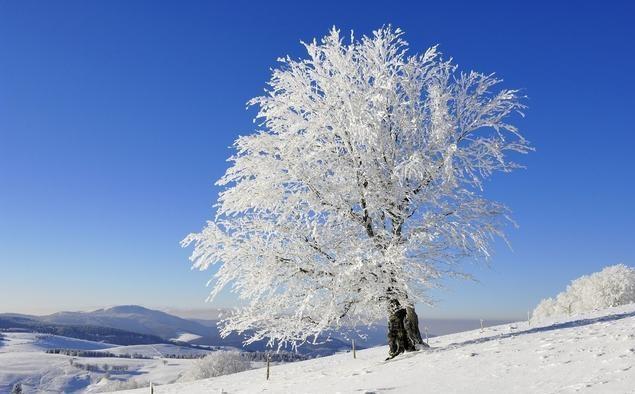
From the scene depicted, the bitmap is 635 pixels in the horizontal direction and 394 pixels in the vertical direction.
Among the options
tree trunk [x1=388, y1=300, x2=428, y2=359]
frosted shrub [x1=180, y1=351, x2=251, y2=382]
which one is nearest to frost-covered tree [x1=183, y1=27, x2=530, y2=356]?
tree trunk [x1=388, y1=300, x2=428, y2=359]

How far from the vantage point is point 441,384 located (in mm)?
13273

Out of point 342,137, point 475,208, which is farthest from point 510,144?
point 342,137

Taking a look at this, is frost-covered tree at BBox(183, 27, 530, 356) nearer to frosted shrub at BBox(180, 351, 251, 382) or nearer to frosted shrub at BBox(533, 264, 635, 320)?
frosted shrub at BBox(533, 264, 635, 320)

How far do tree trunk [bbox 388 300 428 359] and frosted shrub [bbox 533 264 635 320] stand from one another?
42068 millimetres

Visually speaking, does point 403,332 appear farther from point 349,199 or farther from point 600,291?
point 600,291

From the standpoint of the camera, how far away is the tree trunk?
20.5 m

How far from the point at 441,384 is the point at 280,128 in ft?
38.2

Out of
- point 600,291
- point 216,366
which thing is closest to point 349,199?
point 600,291

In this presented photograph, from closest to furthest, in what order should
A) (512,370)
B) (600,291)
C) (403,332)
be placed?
(512,370)
(403,332)
(600,291)

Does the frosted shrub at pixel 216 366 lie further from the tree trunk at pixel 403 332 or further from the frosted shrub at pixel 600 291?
the tree trunk at pixel 403 332

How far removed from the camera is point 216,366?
82625mm

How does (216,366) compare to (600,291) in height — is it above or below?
below

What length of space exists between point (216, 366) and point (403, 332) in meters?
68.2

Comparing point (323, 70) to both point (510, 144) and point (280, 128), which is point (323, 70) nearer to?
point (280, 128)
